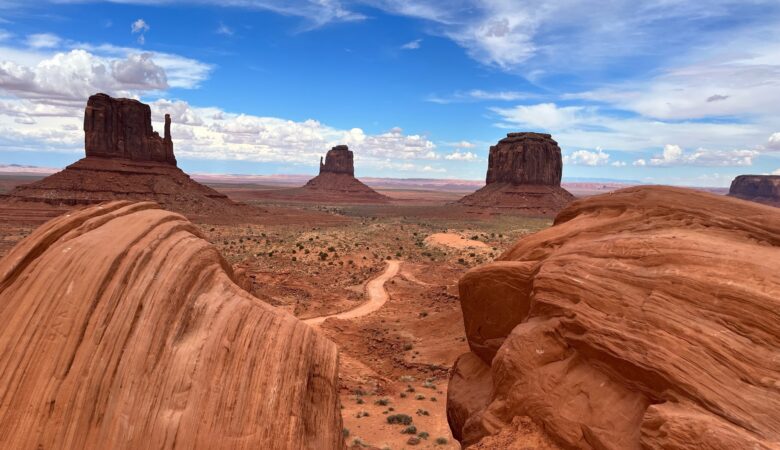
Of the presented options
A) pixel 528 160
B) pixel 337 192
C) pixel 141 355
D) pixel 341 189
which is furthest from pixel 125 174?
pixel 341 189

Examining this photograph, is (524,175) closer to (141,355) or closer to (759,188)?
(759,188)

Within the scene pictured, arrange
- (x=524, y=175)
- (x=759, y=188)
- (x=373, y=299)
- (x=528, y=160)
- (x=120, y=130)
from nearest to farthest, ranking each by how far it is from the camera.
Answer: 1. (x=373, y=299)
2. (x=120, y=130)
3. (x=528, y=160)
4. (x=524, y=175)
5. (x=759, y=188)

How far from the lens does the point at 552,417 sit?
772cm

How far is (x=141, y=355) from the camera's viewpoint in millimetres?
7371

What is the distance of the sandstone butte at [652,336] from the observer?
6180 millimetres

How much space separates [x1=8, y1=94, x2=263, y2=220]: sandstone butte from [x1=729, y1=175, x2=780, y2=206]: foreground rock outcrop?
6289 inches

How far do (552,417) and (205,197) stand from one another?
9378 centimetres

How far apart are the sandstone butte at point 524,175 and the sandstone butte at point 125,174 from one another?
218ft

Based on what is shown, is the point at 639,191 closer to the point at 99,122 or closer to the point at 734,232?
the point at 734,232

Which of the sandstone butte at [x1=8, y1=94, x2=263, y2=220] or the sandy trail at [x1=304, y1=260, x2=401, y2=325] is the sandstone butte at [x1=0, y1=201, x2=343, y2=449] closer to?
the sandy trail at [x1=304, y1=260, x2=401, y2=325]

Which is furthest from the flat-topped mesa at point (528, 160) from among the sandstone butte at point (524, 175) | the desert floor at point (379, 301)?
the desert floor at point (379, 301)

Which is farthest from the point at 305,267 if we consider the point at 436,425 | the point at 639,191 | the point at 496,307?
the point at 639,191

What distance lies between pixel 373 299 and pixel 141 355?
79.9ft

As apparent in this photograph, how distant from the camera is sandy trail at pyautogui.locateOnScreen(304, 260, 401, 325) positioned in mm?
26859
